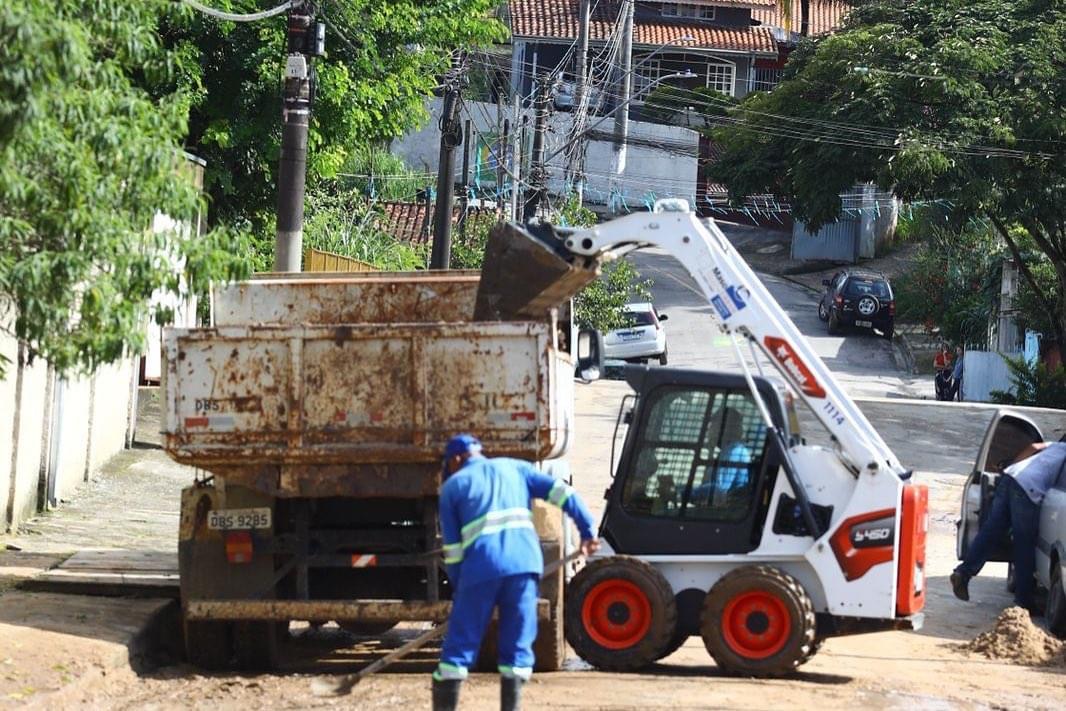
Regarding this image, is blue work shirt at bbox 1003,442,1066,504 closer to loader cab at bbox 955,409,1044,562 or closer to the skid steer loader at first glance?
loader cab at bbox 955,409,1044,562

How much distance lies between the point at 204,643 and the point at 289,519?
3.49 feet

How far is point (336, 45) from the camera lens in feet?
70.0

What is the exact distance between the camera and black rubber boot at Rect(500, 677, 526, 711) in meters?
8.02

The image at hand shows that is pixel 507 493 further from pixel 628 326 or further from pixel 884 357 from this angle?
pixel 884 357

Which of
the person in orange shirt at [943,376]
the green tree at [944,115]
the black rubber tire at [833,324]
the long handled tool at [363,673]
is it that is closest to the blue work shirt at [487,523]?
the long handled tool at [363,673]

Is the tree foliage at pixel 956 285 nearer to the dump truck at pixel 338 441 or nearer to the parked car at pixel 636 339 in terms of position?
the parked car at pixel 636 339

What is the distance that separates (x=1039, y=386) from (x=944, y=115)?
20.3 feet

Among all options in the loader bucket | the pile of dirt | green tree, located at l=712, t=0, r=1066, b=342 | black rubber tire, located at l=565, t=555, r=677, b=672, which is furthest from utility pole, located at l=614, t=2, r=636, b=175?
black rubber tire, located at l=565, t=555, r=677, b=672

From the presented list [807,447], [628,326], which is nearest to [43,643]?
[807,447]

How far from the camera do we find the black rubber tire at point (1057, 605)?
12625 mm

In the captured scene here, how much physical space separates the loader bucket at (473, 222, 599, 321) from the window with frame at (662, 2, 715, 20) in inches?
1976

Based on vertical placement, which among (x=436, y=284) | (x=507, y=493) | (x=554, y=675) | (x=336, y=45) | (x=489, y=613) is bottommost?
(x=554, y=675)

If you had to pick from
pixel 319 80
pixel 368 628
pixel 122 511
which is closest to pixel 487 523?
pixel 368 628

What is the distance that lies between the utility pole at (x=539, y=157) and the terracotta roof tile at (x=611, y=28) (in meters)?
20.9
